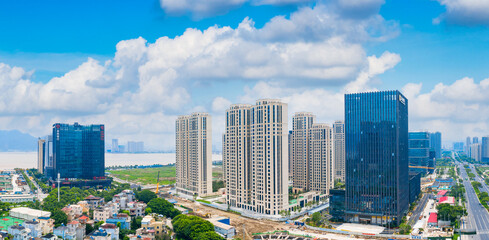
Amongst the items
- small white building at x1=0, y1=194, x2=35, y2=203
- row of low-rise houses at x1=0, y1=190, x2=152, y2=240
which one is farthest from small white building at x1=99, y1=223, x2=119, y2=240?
small white building at x1=0, y1=194, x2=35, y2=203

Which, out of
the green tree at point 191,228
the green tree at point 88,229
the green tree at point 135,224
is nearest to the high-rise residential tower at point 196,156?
the green tree at point 135,224

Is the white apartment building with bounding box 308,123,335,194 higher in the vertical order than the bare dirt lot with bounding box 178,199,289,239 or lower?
higher

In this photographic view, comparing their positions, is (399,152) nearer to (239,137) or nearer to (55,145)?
(239,137)

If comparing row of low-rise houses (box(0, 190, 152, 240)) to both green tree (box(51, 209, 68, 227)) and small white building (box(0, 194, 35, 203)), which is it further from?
small white building (box(0, 194, 35, 203))

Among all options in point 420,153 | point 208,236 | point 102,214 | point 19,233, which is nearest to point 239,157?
point 102,214

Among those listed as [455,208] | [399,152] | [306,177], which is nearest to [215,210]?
[306,177]

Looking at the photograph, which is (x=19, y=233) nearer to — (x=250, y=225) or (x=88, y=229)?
(x=88, y=229)
